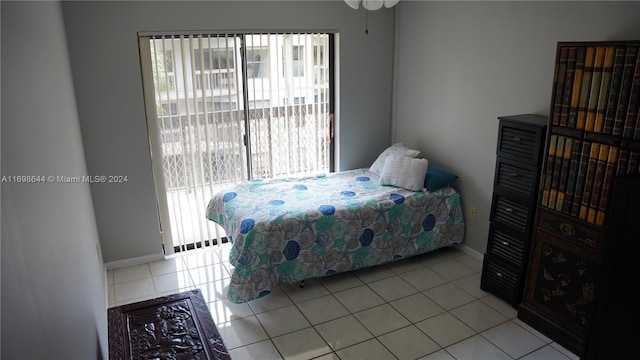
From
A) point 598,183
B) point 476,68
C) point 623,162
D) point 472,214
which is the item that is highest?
point 476,68

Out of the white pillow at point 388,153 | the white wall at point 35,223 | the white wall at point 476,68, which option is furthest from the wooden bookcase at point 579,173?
the white wall at point 35,223

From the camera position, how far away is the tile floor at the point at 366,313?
285 centimetres

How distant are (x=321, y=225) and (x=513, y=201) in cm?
137

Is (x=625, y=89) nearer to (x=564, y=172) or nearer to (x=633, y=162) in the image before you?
(x=633, y=162)

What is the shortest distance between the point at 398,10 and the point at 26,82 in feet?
12.5

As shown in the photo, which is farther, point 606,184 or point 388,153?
point 388,153

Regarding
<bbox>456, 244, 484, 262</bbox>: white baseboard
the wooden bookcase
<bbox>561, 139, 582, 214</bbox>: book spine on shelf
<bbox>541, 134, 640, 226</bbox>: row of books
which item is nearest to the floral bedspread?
<bbox>456, 244, 484, 262</bbox>: white baseboard

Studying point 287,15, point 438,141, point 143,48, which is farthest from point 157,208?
point 438,141

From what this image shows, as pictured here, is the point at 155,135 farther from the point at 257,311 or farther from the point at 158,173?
the point at 257,311

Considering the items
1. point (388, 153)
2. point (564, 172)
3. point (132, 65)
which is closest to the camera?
point (564, 172)

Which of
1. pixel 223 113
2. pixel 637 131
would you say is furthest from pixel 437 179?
pixel 223 113

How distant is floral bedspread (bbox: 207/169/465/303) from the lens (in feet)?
10.5

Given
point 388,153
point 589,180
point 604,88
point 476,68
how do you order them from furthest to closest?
point 388,153 < point 476,68 < point 589,180 < point 604,88

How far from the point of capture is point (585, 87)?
2.53 meters
